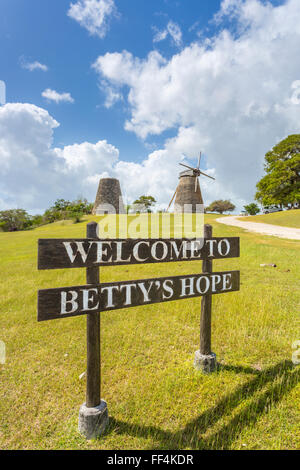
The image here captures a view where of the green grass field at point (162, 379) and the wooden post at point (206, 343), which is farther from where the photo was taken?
the wooden post at point (206, 343)

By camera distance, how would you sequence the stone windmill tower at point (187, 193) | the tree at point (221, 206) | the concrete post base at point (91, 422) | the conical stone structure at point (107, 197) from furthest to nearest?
the tree at point (221, 206) < the conical stone structure at point (107, 197) < the stone windmill tower at point (187, 193) < the concrete post base at point (91, 422)

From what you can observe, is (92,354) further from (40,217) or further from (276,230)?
(40,217)

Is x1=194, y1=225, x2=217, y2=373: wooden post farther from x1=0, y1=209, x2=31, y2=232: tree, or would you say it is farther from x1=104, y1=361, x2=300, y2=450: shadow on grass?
→ x1=0, y1=209, x2=31, y2=232: tree

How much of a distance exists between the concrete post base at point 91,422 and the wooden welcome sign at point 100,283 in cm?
6

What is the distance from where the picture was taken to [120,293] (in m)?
2.23

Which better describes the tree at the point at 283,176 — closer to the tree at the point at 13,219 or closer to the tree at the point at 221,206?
the tree at the point at 221,206

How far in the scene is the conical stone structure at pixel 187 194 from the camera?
118 feet

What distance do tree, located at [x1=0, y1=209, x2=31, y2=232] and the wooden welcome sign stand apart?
200ft

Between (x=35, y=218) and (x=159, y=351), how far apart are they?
66791 millimetres

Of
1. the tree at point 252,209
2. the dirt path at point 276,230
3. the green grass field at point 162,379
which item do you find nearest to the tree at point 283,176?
the dirt path at point 276,230

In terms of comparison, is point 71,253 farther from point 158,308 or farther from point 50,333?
point 158,308

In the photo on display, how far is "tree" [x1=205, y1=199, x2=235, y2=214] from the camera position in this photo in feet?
243

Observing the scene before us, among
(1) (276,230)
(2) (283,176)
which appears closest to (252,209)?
(2) (283,176)
